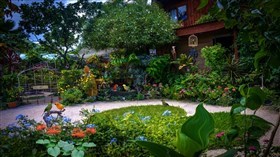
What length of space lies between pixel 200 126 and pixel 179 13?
562 inches

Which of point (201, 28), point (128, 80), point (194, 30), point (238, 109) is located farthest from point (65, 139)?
point (194, 30)

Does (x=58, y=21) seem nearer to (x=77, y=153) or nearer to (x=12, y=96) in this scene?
(x=12, y=96)

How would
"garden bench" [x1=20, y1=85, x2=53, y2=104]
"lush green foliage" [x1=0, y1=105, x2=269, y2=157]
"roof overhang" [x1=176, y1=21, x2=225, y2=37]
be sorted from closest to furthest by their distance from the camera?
1. "lush green foliage" [x1=0, y1=105, x2=269, y2=157]
2. "roof overhang" [x1=176, y1=21, x2=225, y2=37]
3. "garden bench" [x1=20, y1=85, x2=53, y2=104]

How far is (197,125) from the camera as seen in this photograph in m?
1.00

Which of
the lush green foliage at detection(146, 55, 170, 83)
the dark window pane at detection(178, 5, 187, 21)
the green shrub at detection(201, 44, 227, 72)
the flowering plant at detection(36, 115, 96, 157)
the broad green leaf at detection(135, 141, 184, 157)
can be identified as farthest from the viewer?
the dark window pane at detection(178, 5, 187, 21)

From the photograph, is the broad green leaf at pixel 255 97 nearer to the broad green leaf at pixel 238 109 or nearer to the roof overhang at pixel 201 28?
the broad green leaf at pixel 238 109

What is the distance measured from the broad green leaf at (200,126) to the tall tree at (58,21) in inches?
536

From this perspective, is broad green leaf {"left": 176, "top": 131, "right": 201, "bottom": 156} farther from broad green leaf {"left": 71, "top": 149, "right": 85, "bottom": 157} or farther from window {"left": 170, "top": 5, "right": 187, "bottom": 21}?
window {"left": 170, "top": 5, "right": 187, "bottom": 21}

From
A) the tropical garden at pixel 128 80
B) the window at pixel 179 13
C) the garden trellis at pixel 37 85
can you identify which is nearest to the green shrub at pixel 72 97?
the tropical garden at pixel 128 80

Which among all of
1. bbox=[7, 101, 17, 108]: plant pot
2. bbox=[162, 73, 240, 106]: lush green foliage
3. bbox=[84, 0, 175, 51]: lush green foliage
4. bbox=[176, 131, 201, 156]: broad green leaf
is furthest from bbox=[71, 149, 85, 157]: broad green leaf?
bbox=[84, 0, 175, 51]: lush green foliage

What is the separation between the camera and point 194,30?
1081cm

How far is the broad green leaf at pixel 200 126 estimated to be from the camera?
A: 0.99 meters

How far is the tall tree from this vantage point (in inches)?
531

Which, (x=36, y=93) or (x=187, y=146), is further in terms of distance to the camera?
(x=36, y=93)
